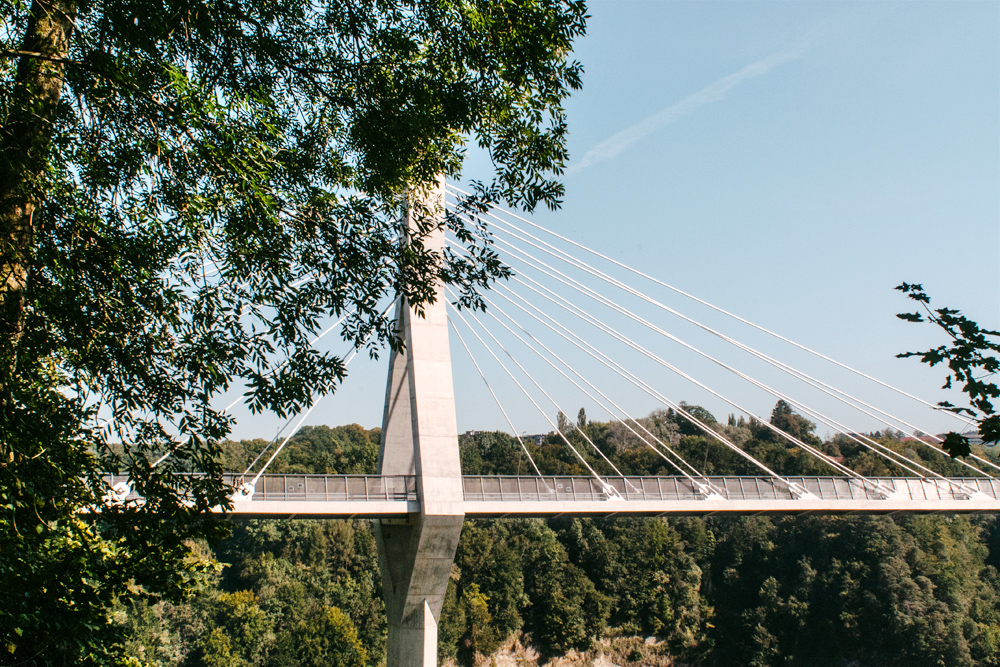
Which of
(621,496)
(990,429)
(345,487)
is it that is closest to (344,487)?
(345,487)

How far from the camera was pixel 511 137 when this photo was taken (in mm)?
5957

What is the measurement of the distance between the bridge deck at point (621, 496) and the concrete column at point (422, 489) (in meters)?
0.52

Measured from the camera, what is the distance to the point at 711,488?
630 inches

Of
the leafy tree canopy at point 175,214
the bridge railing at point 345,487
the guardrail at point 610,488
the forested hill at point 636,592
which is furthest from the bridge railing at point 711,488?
the forested hill at point 636,592

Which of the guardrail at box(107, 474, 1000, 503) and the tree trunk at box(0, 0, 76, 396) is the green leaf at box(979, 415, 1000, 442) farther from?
the guardrail at box(107, 474, 1000, 503)

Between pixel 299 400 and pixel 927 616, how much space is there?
127ft

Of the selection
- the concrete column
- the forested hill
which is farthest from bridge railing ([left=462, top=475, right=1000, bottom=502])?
the forested hill

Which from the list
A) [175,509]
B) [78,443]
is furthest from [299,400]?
[78,443]

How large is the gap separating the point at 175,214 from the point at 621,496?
12717 millimetres

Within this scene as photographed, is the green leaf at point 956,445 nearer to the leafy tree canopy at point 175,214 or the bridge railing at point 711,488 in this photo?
the leafy tree canopy at point 175,214

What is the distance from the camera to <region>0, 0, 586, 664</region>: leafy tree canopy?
4117 millimetres

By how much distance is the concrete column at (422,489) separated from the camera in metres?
13.3

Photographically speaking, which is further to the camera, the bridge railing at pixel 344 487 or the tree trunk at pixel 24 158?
the bridge railing at pixel 344 487

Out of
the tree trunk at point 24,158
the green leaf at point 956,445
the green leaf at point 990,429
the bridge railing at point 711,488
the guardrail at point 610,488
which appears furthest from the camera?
the bridge railing at point 711,488
